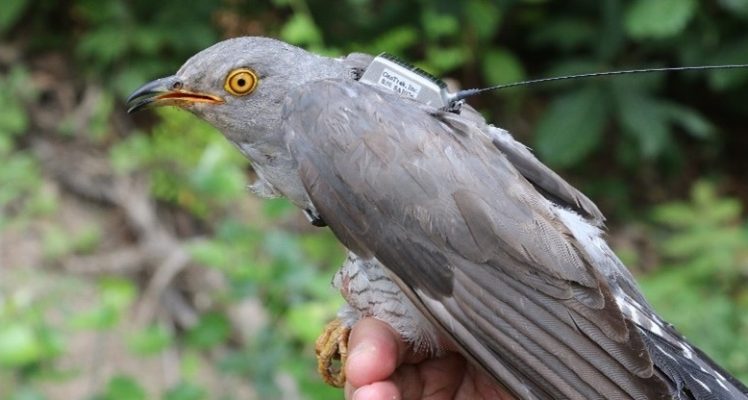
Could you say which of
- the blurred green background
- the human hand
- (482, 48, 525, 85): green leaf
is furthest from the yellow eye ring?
(482, 48, 525, 85): green leaf

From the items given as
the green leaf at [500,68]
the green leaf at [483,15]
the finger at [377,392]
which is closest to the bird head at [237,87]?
the finger at [377,392]

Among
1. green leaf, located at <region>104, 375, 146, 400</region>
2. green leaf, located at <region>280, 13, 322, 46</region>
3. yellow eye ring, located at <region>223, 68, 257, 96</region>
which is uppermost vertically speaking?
yellow eye ring, located at <region>223, 68, 257, 96</region>

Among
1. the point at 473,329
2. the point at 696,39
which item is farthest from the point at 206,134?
the point at 473,329

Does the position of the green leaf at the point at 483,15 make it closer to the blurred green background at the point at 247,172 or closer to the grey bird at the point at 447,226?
the blurred green background at the point at 247,172

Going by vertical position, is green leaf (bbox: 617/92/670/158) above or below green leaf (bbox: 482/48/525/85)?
below

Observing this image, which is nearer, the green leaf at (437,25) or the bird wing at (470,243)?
the bird wing at (470,243)

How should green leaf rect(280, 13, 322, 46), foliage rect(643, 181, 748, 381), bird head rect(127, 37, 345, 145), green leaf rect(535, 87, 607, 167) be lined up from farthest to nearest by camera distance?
green leaf rect(535, 87, 607, 167) → green leaf rect(280, 13, 322, 46) → foliage rect(643, 181, 748, 381) → bird head rect(127, 37, 345, 145)

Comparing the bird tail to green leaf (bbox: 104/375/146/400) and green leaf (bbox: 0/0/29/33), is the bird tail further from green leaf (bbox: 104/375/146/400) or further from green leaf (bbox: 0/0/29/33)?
green leaf (bbox: 0/0/29/33)

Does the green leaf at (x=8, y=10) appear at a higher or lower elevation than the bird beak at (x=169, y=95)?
lower

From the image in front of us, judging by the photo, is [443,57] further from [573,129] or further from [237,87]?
[237,87]
